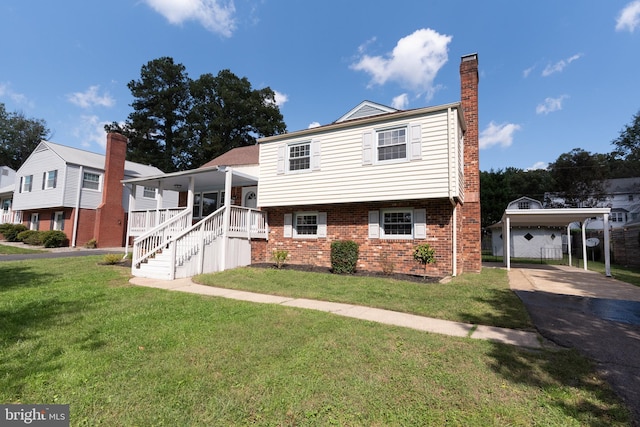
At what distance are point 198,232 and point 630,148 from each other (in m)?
57.9

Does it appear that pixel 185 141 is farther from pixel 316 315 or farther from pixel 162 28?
pixel 316 315

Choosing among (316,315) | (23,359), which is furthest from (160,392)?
(316,315)

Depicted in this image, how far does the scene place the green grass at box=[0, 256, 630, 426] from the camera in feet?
8.35

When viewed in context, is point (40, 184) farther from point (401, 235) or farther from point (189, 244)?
point (401, 235)

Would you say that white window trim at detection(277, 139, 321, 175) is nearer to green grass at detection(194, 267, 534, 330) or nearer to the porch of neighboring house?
the porch of neighboring house

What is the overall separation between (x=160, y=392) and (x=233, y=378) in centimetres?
64

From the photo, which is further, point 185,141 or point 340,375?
point 185,141

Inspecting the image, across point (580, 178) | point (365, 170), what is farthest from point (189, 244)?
point (580, 178)

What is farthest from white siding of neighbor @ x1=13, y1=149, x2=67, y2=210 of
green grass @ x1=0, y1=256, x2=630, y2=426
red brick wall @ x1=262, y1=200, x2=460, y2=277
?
green grass @ x1=0, y1=256, x2=630, y2=426

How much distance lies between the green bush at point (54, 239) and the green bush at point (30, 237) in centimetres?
61

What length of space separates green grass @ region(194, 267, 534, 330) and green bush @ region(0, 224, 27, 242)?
76.7 feet

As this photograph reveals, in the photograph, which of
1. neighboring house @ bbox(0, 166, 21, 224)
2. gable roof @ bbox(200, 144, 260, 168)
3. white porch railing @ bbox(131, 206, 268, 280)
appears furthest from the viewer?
neighboring house @ bbox(0, 166, 21, 224)

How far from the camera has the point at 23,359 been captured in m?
3.42

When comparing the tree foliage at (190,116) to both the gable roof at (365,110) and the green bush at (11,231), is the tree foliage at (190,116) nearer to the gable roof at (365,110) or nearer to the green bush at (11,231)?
the green bush at (11,231)
